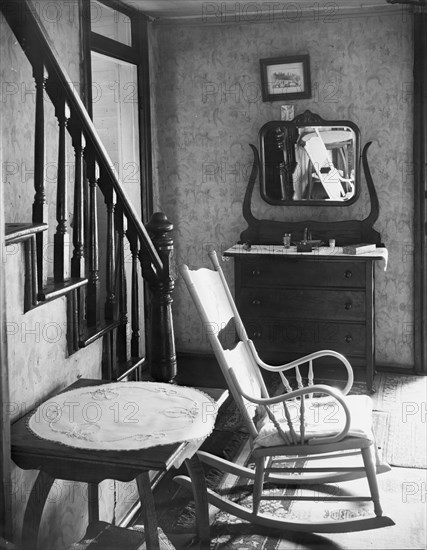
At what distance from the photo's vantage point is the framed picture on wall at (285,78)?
5246 mm

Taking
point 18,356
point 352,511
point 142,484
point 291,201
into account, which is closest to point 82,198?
point 18,356

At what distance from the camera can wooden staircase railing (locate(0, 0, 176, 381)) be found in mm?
2492

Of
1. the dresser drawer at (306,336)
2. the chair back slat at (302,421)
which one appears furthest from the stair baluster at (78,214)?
the dresser drawer at (306,336)

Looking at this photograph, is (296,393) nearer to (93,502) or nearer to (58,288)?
(93,502)

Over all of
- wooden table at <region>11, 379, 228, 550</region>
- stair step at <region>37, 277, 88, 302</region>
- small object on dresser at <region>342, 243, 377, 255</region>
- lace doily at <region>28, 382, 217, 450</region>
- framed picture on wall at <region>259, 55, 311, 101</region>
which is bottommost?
wooden table at <region>11, 379, 228, 550</region>

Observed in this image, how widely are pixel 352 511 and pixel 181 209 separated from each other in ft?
9.96

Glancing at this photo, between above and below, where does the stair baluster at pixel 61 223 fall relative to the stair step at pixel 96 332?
above

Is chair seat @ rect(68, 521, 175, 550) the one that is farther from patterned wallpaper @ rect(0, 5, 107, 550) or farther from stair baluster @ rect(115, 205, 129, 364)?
stair baluster @ rect(115, 205, 129, 364)

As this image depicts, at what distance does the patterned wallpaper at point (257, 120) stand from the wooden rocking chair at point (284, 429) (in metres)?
2.06

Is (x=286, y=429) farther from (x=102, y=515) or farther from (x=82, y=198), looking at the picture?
(x=82, y=198)

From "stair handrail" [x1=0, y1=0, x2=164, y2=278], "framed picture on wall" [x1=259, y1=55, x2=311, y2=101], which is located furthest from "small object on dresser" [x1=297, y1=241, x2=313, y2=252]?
"stair handrail" [x1=0, y1=0, x2=164, y2=278]

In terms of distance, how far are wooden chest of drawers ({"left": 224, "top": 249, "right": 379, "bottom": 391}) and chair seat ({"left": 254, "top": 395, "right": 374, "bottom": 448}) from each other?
1.54 metres

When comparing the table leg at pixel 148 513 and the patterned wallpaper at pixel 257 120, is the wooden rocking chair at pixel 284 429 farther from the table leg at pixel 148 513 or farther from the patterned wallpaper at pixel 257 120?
the patterned wallpaper at pixel 257 120

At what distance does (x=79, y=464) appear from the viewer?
216 cm
